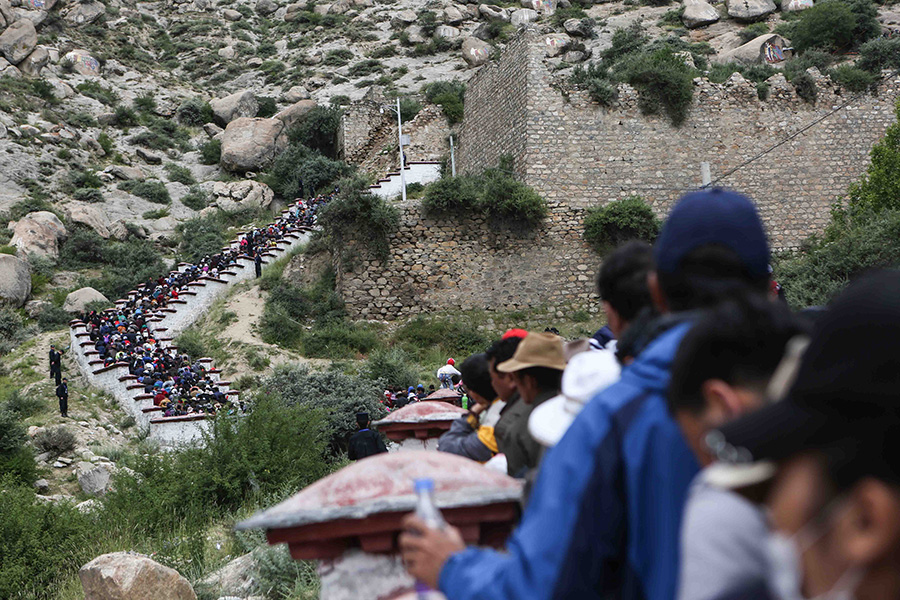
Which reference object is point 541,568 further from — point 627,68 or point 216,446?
point 627,68

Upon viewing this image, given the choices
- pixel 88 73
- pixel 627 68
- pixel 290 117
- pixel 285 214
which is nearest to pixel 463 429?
pixel 627 68

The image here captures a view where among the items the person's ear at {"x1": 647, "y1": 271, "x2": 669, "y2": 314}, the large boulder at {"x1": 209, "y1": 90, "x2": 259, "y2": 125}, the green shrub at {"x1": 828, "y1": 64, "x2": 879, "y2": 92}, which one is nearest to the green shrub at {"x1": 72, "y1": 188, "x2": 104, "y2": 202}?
the large boulder at {"x1": 209, "y1": 90, "x2": 259, "y2": 125}

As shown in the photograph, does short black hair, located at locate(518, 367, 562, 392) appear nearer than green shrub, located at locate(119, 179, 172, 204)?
Yes

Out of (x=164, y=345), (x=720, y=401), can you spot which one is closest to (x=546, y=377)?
(x=720, y=401)

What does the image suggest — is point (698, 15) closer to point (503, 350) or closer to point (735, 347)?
point (503, 350)

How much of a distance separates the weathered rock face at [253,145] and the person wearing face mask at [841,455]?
1546 inches

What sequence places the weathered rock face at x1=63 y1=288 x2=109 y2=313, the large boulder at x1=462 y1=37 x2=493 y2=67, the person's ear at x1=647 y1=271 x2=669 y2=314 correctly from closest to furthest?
the person's ear at x1=647 y1=271 x2=669 y2=314 < the weathered rock face at x1=63 y1=288 x2=109 y2=313 < the large boulder at x1=462 y1=37 x2=493 y2=67

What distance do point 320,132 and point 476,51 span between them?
13144mm

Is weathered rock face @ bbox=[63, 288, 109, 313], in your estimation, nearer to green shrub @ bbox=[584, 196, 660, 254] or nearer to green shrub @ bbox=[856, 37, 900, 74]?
green shrub @ bbox=[584, 196, 660, 254]

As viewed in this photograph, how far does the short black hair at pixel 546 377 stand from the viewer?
130 inches

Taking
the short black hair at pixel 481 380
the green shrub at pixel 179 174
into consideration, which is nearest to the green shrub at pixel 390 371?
the short black hair at pixel 481 380

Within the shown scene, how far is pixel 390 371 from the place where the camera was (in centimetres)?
1527

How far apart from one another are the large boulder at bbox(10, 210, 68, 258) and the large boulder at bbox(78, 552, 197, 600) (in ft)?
89.2

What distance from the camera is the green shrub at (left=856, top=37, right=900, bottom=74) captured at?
21.9m
